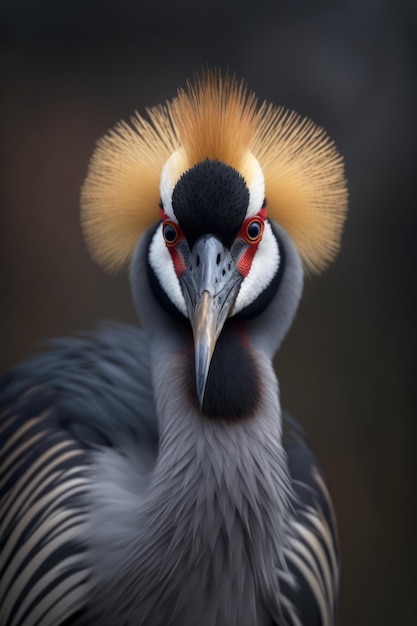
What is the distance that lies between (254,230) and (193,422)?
0.15 metres

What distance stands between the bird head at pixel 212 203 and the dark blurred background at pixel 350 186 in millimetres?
442

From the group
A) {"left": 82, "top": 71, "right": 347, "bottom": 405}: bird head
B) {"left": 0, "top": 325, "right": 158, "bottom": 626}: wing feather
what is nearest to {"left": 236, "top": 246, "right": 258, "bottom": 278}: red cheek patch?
{"left": 82, "top": 71, "right": 347, "bottom": 405}: bird head

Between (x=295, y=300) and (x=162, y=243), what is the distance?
0.12m

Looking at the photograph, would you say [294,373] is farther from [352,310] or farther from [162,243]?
[162,243]

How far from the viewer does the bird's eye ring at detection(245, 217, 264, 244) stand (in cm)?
61

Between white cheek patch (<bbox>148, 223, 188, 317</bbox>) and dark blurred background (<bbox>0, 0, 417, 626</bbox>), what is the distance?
49 centimetres

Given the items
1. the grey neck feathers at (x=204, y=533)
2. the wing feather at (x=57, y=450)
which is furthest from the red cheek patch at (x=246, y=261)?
the wing feather at (x=57, y=450)

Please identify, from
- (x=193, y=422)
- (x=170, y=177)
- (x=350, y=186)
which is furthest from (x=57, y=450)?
(x=350, y=186)

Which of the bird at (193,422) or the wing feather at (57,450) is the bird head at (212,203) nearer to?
the bird at (193,422)

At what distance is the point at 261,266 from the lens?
2.08ft

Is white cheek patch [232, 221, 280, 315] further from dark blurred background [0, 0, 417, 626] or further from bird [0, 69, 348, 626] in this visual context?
dark blurred background [0, 0, 417, 626]

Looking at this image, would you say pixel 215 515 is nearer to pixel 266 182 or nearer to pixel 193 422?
pixel 193 422

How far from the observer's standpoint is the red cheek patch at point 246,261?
61cm

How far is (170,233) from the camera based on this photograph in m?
0.62
